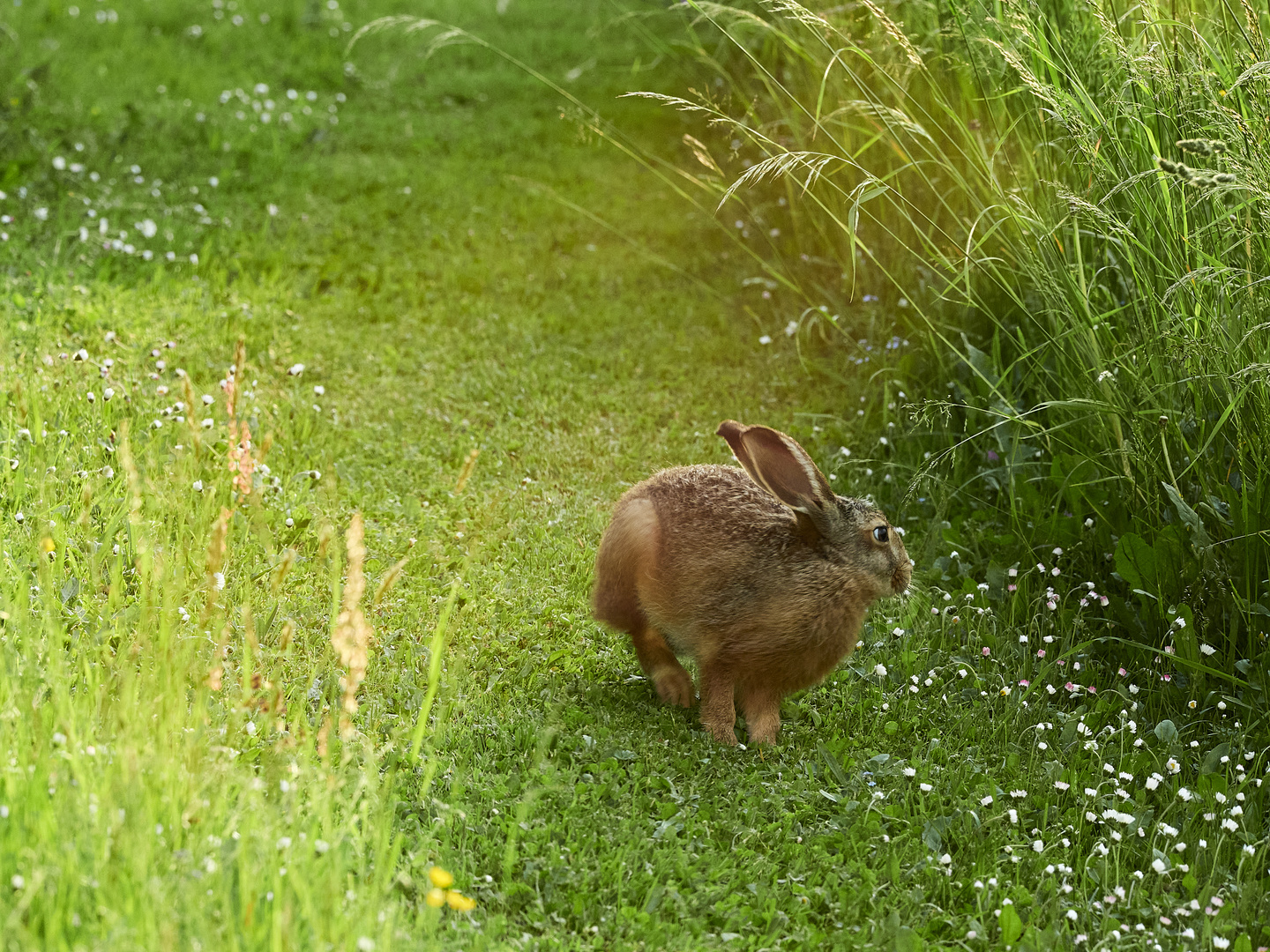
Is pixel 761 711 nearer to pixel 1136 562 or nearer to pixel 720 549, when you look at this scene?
pixel 720 549

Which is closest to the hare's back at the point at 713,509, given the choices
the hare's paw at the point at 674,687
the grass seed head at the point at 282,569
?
the hare's paw at the point at 674,687

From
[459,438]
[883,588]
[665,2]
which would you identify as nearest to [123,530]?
[459,438]

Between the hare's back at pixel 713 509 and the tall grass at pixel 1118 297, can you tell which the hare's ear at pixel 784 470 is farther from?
the tall grass at pixel 1118 297

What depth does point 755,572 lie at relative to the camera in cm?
419

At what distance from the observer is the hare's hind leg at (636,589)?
14.1 feet

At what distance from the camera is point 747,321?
7484mm

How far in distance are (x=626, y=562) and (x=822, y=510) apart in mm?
707

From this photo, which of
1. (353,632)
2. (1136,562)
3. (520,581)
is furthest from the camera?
(520,581)

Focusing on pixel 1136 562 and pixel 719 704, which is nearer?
pixel 719 704

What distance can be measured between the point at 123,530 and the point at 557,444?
2.28 meters

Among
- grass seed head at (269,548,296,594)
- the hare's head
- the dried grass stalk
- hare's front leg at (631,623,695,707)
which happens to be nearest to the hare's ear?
the hare's head

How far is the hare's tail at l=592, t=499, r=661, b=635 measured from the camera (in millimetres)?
4297

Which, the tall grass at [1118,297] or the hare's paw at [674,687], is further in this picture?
the hare's paw at [674,687]

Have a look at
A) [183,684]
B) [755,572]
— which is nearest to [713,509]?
[755,572]
